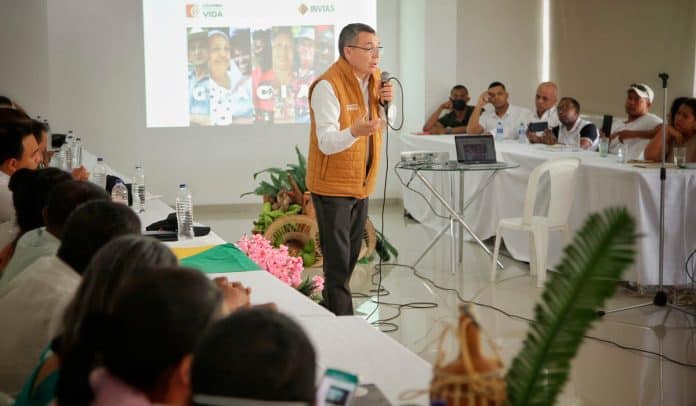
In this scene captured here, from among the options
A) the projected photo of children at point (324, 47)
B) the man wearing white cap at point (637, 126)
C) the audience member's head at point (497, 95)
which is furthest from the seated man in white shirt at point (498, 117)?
the projected photo of children at point (324, 47)

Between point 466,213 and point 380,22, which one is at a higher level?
point 380,22

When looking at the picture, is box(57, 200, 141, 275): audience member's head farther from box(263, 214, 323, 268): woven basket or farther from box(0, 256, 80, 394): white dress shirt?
box(263, 214, 323, 268): woven basket

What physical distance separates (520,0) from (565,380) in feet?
29.8

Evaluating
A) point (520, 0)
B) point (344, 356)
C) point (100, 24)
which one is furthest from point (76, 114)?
point (344, 356)

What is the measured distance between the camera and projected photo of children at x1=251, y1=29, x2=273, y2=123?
9.95 m

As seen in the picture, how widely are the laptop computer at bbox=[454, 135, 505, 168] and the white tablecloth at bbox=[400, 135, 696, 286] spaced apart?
381mm

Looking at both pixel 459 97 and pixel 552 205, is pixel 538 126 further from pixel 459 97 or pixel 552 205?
pixel 552 205

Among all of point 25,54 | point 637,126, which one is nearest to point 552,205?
point 637,126

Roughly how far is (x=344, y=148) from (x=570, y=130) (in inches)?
154

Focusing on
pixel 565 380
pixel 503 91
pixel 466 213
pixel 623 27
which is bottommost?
pixel 466 213

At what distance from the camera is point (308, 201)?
6.67 metres

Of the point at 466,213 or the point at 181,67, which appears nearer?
the point at 466,213

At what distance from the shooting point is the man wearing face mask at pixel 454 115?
9367mm

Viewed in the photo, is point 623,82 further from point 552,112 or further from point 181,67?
point 181,67
